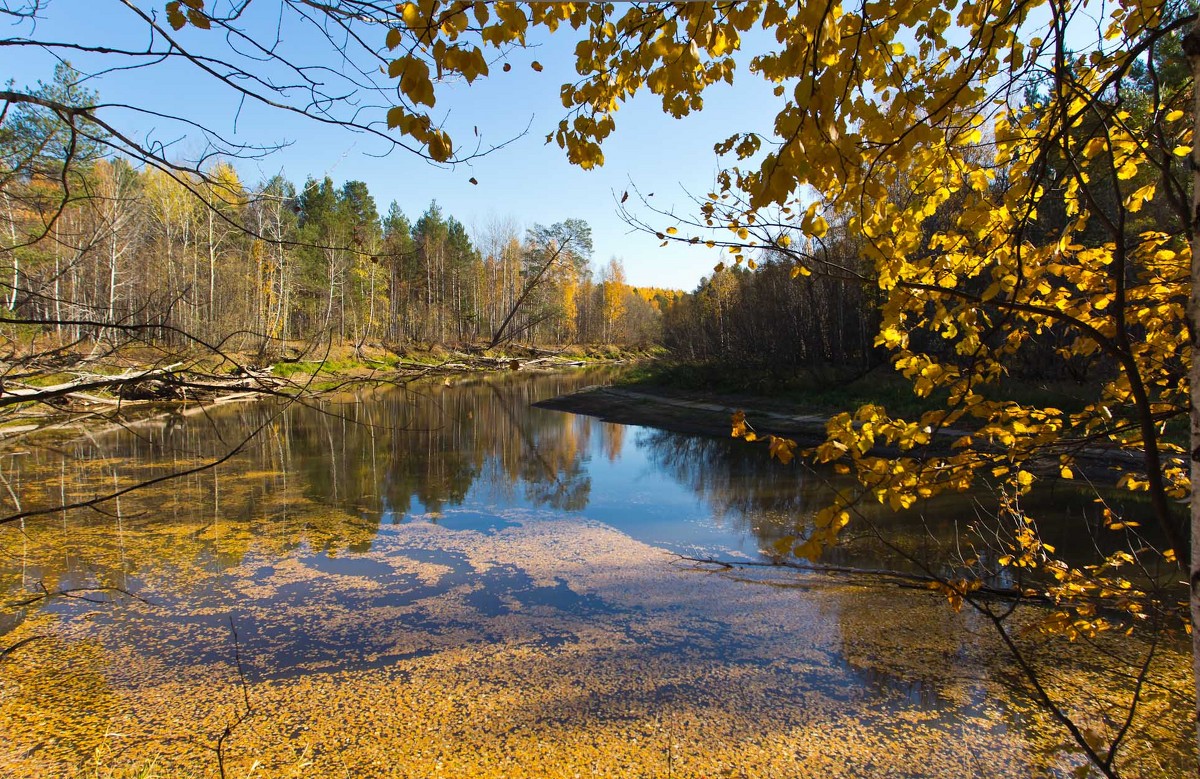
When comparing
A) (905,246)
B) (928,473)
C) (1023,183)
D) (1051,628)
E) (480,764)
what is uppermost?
(1023,183)

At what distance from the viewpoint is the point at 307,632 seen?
4.84 m

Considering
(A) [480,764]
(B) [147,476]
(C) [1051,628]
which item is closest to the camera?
(C) [1051,628]

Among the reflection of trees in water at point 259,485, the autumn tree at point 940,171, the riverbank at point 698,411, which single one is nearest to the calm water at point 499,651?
the reflection of trees in water at point 259,485

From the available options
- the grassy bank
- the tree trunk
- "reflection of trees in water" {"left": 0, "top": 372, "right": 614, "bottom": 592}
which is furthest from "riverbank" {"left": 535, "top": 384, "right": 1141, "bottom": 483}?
the tree trunk

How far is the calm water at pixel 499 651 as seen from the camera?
3.37m

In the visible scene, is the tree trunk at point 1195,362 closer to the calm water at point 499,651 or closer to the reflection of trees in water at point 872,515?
the calm water at point 499,651

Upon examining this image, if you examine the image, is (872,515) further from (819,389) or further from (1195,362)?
(819,389)

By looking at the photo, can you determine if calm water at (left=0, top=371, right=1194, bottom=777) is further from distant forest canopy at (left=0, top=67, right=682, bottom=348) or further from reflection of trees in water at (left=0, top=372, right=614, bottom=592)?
distant forest canopy at (left=0, top=67, right=682, bottom=348)

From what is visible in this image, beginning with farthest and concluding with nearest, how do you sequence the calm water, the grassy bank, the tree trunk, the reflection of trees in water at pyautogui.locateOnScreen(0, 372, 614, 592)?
the grassy bank, the reflection of trees in water at pyautogui.locateOnScreen(0, 372, 614, 592), the calm water, the tree trunk

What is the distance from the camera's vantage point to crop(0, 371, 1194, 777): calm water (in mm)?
3371

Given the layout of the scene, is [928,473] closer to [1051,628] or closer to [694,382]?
[1051,628]

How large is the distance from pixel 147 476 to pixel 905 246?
444 inches

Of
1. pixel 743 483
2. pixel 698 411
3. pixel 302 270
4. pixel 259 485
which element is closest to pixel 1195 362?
pixel 743 483

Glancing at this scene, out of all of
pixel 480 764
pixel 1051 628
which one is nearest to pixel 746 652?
pixel 480 764
